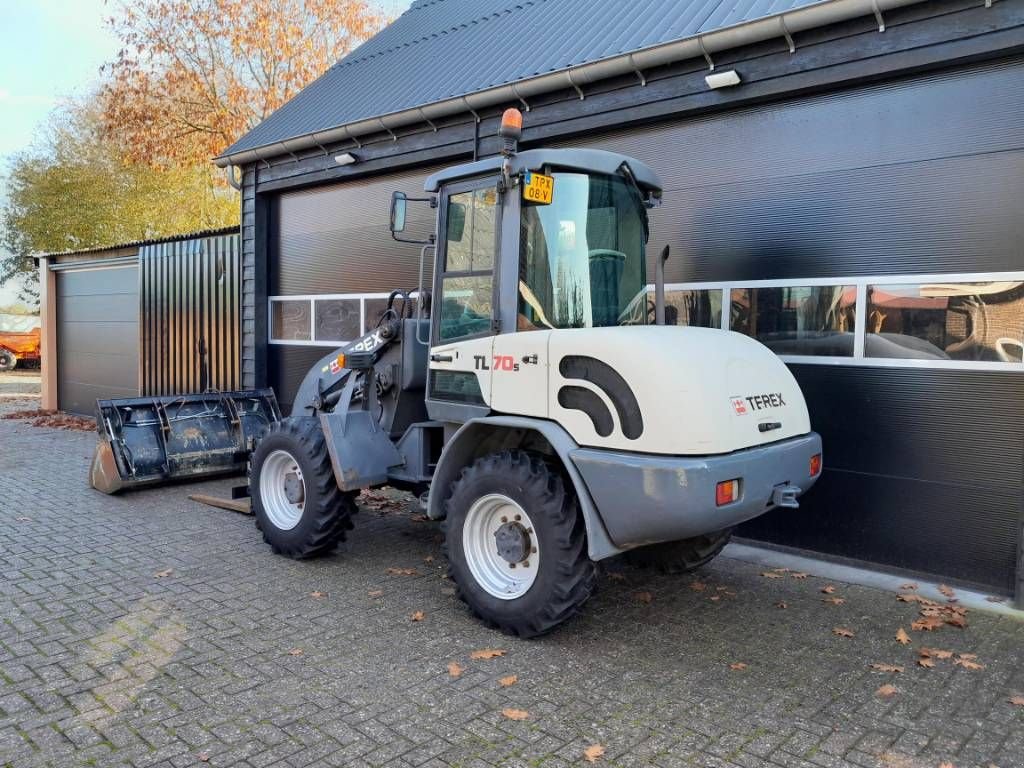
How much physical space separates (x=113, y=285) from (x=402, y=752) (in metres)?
12.7

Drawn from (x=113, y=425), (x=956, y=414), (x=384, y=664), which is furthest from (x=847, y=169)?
(x=113, y=425)

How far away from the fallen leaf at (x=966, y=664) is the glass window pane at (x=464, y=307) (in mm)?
3029

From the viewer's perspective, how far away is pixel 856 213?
573 cm

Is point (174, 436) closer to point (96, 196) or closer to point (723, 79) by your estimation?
point (723, 79)

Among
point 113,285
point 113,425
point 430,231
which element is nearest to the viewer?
point 113,425

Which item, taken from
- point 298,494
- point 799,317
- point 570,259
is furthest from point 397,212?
point 799,317

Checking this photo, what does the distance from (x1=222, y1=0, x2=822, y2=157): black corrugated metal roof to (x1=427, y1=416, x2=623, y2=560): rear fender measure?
144 inches

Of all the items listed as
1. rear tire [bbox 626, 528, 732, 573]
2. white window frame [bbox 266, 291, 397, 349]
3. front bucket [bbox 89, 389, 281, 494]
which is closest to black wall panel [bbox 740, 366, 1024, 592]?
rear tire [bbox 626, 528, 732, 573]

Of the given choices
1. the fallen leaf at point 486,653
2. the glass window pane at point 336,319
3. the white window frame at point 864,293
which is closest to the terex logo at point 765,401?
the white window frame at point 864,293

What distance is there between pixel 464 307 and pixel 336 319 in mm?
5214

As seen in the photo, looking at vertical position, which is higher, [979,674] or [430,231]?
[430,231]

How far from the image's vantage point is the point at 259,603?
15.5 feet

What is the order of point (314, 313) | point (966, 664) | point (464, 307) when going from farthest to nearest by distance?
1. point (314, 313)
2. point (464, 307)
3. point (966, 664)

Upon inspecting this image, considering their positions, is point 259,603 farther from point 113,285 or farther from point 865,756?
point 113,285
